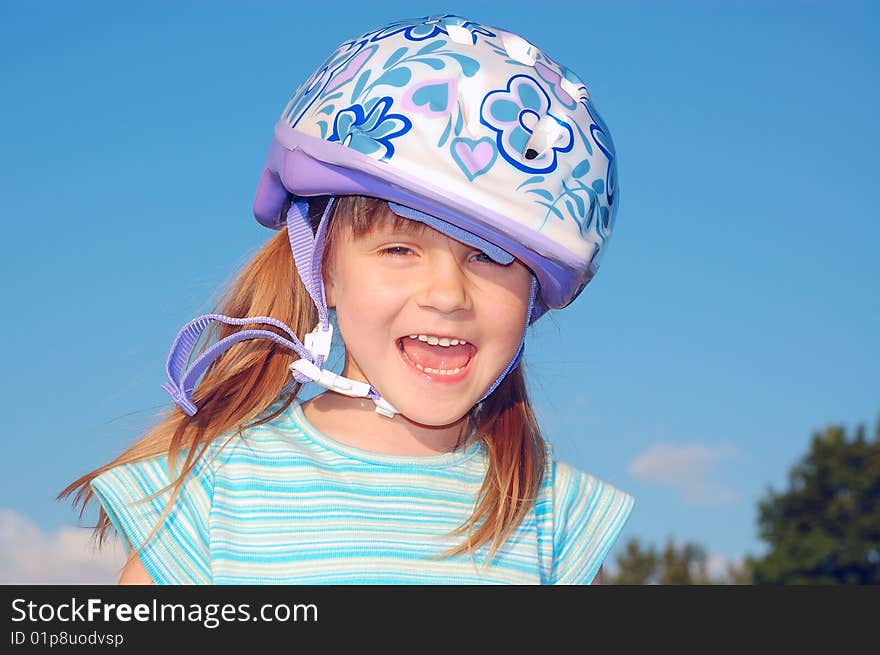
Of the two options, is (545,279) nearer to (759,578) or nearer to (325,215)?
(325,215)

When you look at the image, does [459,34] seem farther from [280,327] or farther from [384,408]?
[384,408]

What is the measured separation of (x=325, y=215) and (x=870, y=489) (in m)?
51.7

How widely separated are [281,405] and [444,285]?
1002 millimetres

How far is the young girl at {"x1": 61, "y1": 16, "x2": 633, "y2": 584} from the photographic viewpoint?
14.4ft

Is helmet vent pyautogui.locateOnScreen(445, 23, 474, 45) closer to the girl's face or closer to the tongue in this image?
the girl's face

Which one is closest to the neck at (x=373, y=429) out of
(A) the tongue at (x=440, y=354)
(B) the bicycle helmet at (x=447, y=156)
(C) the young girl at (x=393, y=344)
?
(C) the young girl at (x=393, y=344)

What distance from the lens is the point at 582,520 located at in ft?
16.4

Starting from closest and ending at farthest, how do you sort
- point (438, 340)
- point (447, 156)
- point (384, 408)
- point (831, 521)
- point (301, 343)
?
point (447, 156) → point (438, 340) → point (384, 408) → point (301, 343) → point (831, 521)

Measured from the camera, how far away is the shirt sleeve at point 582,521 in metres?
4.89

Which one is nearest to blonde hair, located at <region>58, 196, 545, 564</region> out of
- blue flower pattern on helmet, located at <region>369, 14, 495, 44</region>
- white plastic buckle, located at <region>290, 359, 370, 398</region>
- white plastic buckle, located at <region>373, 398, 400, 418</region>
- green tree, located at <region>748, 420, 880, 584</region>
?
white plastic buckle, located at <region>290, 359, 370, 398</region>

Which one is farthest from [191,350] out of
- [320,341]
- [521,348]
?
[521,348]

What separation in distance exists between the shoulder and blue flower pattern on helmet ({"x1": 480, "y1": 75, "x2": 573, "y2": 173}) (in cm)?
134
